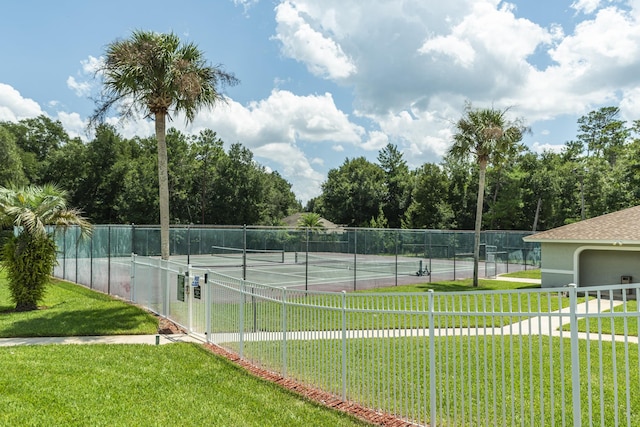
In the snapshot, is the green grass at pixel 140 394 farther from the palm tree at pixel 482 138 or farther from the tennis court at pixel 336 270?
the palm tree at pixel 482 138

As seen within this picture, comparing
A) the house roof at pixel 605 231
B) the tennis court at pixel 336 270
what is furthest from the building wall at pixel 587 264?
the tennis court at pixel 336 270

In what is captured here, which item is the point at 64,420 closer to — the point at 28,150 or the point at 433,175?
the point at 433,175

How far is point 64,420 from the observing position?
5.25 m

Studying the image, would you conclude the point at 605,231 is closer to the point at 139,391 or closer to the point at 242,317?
the point at 242,317

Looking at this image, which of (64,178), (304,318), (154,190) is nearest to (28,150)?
(64,178)

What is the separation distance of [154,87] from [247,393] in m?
8.37

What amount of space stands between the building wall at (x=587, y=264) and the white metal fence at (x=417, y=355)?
11.1 metres

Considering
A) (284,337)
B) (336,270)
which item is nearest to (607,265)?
(336,270)

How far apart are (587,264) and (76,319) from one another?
20.1m

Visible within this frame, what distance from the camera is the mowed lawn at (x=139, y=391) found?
17.7ft

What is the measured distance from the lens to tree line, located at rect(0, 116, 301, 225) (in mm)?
48344

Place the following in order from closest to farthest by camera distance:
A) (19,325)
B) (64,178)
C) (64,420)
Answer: (64,420) → (19,325) → (64,178)

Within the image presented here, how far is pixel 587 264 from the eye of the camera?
828 inches

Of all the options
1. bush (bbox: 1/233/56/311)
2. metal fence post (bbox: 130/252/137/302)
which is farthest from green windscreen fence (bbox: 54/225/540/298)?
bush (bbox: 1/233/56/311)
